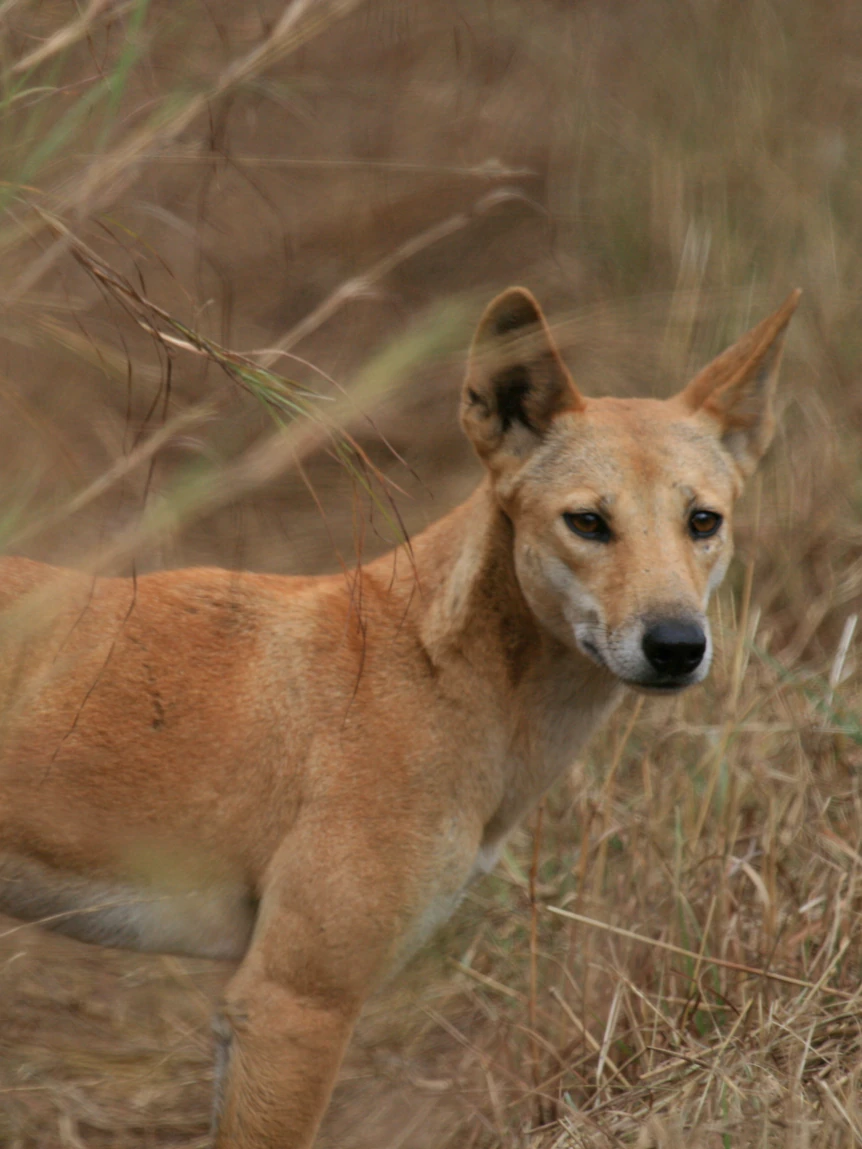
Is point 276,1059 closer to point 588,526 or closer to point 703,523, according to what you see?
point 588,526

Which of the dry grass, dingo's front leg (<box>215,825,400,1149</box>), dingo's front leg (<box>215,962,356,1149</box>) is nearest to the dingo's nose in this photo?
the dry grass

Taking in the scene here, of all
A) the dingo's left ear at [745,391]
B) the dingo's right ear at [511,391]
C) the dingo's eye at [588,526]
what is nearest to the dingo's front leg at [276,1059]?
the dingo's eye at [588,526]

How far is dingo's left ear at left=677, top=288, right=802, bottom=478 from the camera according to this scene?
140 inches

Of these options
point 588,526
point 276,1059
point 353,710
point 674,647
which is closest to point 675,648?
point 674,647

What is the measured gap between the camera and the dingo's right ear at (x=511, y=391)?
3.28 m

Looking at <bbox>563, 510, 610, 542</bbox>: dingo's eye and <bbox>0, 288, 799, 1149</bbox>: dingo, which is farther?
<bbox>563, 510, 610, 542</bbox>: dingo's eye

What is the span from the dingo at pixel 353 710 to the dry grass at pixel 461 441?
1.03ft

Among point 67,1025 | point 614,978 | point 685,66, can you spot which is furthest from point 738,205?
point 67,1025

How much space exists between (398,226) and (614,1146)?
628 centimetres

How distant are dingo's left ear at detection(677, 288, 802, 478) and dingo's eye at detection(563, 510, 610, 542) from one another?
0.59 m

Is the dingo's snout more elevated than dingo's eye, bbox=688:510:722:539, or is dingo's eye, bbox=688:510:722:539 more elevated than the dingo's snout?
dingo's eye, bbox=688:510:722:539

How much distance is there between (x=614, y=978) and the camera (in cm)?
391

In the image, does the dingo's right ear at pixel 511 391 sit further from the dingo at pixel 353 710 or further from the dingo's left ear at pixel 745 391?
the dingo's left ear at pixel 745 391

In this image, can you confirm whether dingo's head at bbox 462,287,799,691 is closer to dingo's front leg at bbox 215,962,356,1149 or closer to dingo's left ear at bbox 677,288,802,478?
dingo's left ear at bbox 677,288,802,478
